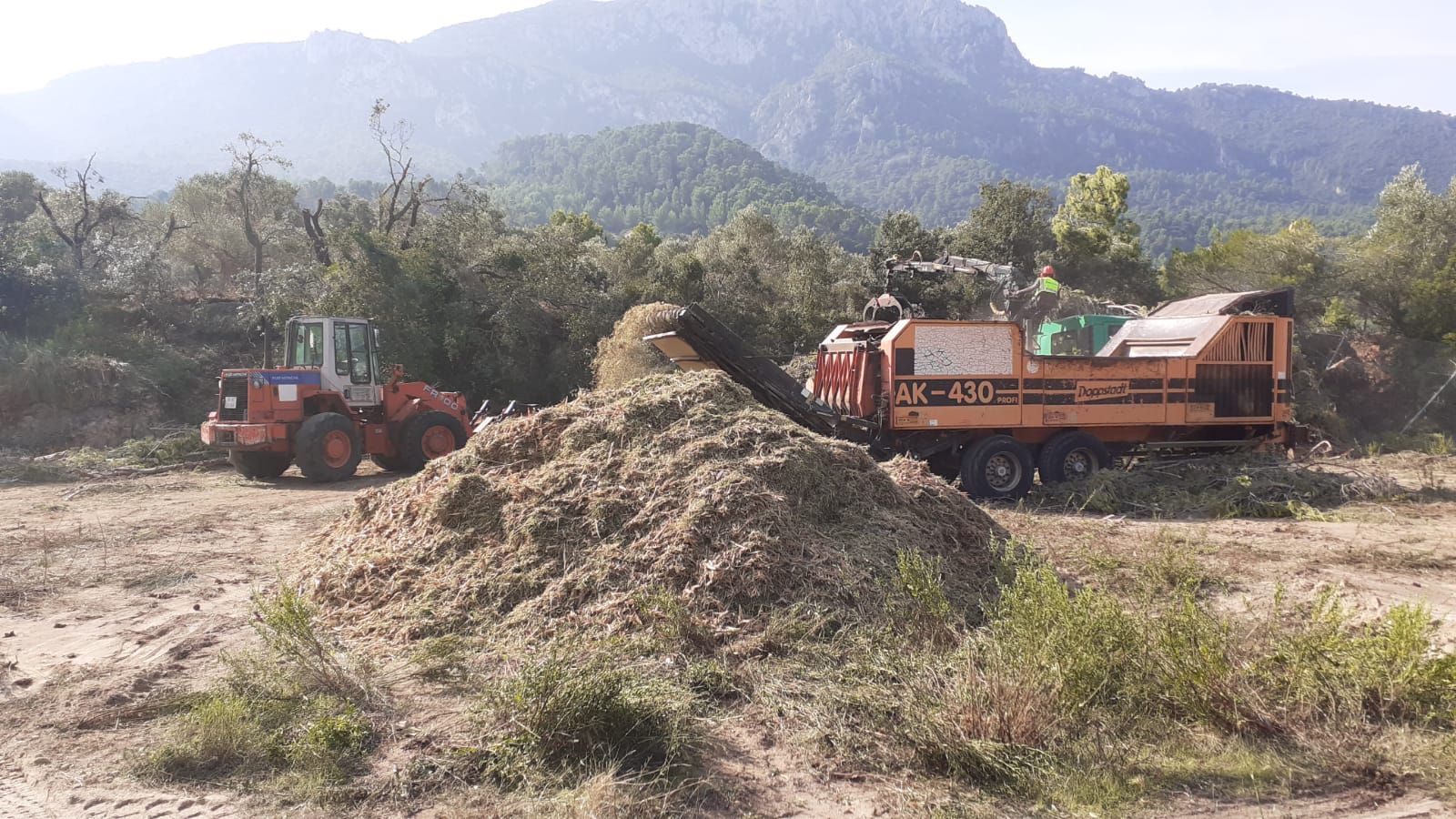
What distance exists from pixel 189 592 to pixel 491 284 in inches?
586

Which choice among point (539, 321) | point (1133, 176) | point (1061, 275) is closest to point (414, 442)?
point (539, 321)

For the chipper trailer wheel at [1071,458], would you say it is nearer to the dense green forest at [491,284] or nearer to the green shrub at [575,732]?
the green shrub at [575,732]

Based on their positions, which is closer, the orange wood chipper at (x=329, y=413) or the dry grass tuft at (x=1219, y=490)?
the dry grass tuft at (x=1219, y=490)

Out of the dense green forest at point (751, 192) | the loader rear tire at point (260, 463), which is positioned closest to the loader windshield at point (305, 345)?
the loader rear tire at point (260, 463)

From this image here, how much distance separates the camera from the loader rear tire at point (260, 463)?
1377 centimetres

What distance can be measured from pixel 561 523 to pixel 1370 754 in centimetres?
436

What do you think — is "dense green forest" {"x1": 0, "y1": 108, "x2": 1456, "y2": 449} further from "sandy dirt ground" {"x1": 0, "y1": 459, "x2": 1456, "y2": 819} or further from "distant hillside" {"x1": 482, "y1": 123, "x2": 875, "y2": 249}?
"distant hillside" {"x1": 482, "y1": 123, "x2": 875, "y2": 249}

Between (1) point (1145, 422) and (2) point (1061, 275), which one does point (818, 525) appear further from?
(2) point (1061, 275)

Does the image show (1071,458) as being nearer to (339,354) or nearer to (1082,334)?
(1082,334)

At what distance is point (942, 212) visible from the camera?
5846 inches

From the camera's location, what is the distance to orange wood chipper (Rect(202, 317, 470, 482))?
1320 centimetres

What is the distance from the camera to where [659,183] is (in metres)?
140

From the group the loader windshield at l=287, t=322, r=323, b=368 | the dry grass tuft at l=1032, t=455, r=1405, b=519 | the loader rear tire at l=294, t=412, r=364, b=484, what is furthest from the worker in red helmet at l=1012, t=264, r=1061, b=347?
the loader windshield at l=287, t=322, r=323, b=368

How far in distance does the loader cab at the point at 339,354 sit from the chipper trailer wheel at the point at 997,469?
29.5 feet
